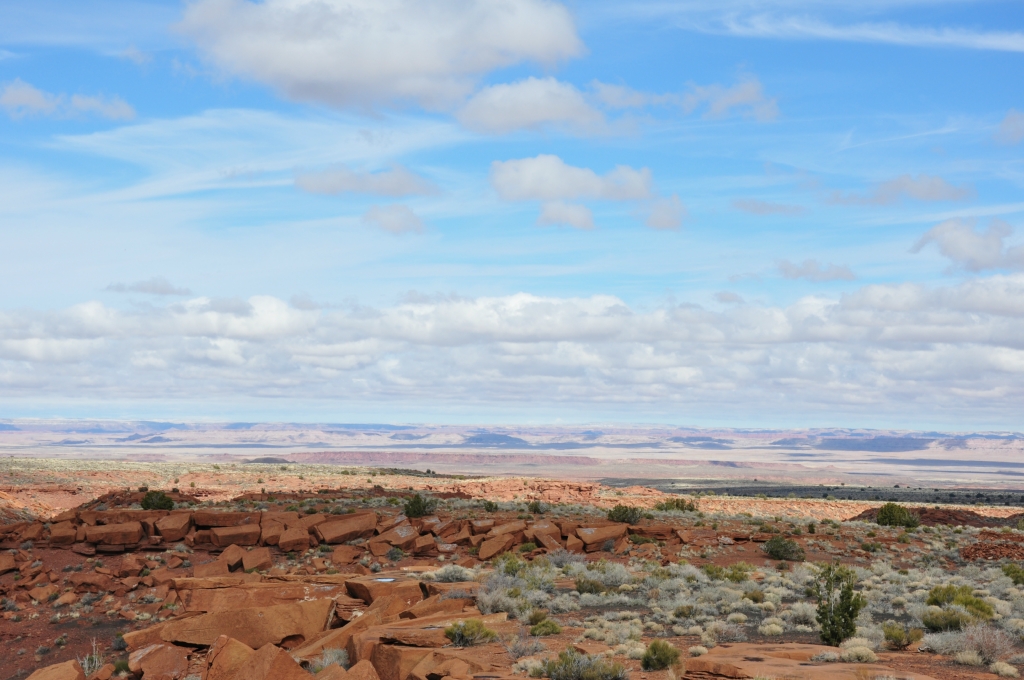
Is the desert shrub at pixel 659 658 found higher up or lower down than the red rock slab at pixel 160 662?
higher up

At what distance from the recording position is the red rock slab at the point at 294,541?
32.1 m

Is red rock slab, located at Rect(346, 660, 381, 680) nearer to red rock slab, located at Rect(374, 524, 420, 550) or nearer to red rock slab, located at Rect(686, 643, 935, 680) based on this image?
red rock slab, located at Rect(686, 643, 935, 680)

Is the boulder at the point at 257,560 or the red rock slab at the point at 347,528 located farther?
the red rock slab at the point at 347,528

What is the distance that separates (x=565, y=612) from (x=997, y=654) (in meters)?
9.51

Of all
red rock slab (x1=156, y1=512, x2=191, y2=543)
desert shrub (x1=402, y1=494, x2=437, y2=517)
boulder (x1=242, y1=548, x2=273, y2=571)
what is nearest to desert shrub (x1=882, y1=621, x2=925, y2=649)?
boulder (x1=242, y1=548, x2=273, y2=571)

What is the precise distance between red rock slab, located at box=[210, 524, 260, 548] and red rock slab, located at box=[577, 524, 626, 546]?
40.7ft

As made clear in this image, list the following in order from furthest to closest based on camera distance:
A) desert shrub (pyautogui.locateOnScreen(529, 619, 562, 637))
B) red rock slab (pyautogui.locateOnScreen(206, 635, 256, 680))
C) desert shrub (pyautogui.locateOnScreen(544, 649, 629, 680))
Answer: desert shrub (pyautogui.locateOnScreen(529, 619, 562, 637)) < red rock slab (pyautogui.locateOnScreen(206, 635, 256, 680)) < desert shrub (pyautogui.locateOnScreen(544, 649, 629, 680))

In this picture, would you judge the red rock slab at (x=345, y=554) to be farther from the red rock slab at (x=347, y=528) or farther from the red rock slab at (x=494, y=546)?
the red rock slab at (x=494, y=546)

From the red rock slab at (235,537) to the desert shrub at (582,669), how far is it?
20898 mm

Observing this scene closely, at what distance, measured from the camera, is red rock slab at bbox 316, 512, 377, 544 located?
32.8m

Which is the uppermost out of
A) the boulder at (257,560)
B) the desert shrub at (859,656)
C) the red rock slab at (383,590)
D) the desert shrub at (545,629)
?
the desert shrub at (859,656)

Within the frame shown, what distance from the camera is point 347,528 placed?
33.3 metres

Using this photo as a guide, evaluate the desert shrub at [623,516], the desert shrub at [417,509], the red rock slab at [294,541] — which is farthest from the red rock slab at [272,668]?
the desert shrub at [623,516]

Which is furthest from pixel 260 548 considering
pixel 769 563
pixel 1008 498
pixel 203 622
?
pixel 1008 498
